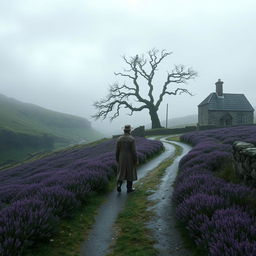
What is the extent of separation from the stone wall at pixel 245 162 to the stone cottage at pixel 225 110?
50929 mm

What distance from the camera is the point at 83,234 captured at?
5324 millimetres

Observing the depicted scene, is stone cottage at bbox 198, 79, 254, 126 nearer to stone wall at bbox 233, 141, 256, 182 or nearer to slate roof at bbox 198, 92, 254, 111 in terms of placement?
slate roof at bbox 198, 92, 254, 111

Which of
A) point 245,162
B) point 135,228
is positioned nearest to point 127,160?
point 135,228

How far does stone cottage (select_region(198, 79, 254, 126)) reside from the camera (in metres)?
56.0

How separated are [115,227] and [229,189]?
280 cm

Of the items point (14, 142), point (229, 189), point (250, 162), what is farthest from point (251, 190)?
point (14, 142)

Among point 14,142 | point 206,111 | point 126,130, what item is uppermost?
point 206,111

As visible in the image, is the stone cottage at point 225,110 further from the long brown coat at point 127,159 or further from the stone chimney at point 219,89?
the long brown coat at point 127,159

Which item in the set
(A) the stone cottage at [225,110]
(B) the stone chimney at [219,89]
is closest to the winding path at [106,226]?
(A) the stone cottage at [225,110]

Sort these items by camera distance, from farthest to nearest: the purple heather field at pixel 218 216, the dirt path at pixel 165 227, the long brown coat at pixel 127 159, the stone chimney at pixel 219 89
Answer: the stone chimney at pixel 219 89
the long brown coat at pixel 127 159
the dirt path at pixel 165 227
the purple heather field at pixel 218 216

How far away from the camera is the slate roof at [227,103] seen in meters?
56.2

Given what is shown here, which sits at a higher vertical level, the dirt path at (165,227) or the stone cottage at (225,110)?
the stone cottage at (225,110)

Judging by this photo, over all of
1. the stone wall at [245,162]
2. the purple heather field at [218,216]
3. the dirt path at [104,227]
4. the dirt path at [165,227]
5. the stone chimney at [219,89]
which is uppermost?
the stone chimney at [219,89]

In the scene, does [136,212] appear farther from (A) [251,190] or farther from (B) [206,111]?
(B) [206,111]
